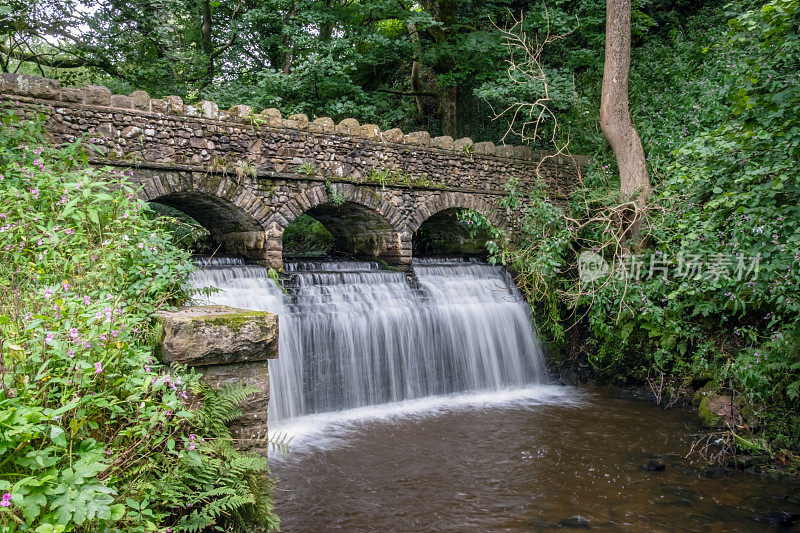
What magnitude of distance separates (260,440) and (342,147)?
6332 mm

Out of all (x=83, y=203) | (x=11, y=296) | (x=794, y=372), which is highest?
(x=83, y=203)

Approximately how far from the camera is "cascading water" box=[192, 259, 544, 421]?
707cm

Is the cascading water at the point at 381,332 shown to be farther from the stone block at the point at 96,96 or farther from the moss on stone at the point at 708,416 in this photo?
the moss on stone at the point at 708,416

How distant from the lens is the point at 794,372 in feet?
18.2

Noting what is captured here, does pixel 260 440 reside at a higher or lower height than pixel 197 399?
lower

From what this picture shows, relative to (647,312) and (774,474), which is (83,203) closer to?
(774,474)

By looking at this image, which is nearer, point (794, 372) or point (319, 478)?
point (319, 478)

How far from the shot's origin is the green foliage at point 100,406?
197cm

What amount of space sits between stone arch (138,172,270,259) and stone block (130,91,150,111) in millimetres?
887

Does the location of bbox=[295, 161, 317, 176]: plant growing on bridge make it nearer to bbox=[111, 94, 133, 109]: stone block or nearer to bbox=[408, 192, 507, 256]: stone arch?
bbox=[408, 192, 507, 256]: stone arch

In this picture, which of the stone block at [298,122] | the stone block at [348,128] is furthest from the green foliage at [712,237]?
the stone block at [298,122]

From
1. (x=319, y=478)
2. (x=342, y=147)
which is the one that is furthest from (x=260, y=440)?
(x=342, y=147)

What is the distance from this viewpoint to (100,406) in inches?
91.0

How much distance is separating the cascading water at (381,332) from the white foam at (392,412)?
0.17 meters
